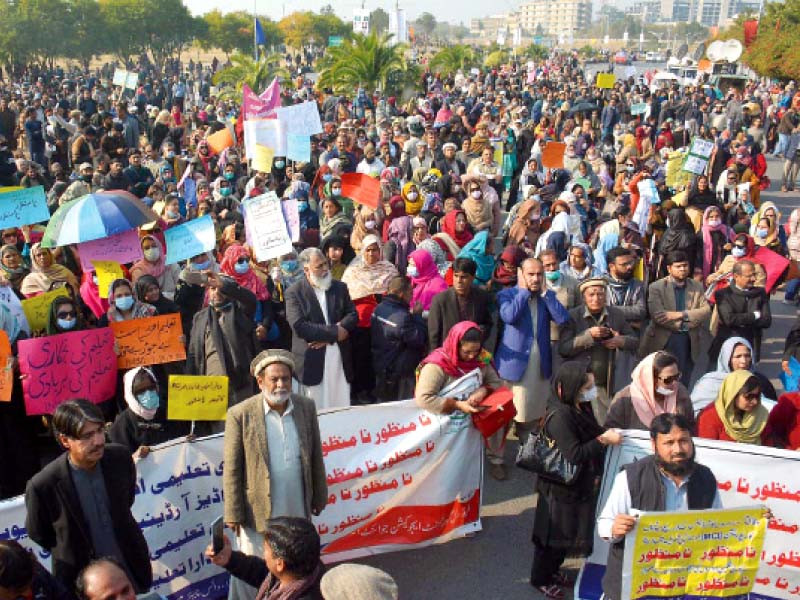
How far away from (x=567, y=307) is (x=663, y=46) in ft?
559

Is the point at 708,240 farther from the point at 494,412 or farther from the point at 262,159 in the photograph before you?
the point at 262,159

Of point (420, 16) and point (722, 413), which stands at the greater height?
point (420, 16)

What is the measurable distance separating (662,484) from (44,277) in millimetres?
4811

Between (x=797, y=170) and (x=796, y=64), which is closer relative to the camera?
(x=797, y=170)

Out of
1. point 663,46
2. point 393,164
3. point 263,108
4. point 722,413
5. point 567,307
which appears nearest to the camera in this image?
point 722,413

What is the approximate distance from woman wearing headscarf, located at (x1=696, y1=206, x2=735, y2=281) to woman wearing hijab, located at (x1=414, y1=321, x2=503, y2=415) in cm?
483

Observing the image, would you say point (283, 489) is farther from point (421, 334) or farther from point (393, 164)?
point (393, 164)

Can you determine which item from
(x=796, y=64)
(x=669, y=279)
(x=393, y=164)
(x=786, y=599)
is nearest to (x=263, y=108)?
(x=393, y=164)

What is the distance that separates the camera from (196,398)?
14.3 feet

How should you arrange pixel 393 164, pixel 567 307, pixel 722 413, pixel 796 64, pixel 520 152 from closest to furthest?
pixel 722 413 < pixel 567 307 < pixel 393 164 < pixel 520 152 < pixel 796 64

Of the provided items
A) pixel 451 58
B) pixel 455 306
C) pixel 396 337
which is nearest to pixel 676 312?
pixel 455 306

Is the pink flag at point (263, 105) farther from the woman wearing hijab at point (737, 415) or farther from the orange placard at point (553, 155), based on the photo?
the woman wearing hijab at point (737, 415)

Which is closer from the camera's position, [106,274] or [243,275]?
[106,274]

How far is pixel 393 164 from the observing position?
12859mm
